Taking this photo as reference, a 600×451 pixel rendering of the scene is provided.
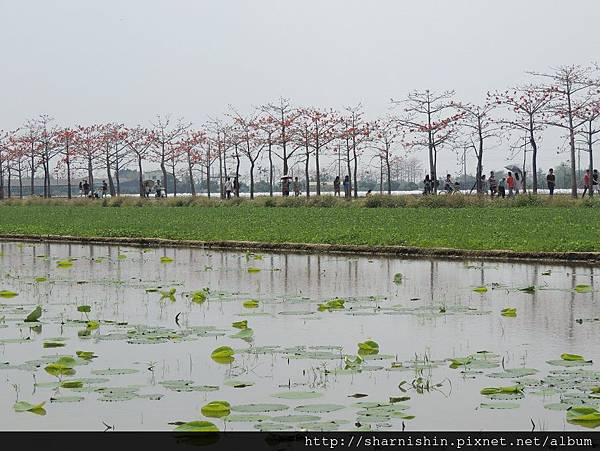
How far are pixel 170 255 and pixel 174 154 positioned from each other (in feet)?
198

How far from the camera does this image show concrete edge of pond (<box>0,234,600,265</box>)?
58.1 ft

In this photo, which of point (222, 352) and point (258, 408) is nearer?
point (258, 408)

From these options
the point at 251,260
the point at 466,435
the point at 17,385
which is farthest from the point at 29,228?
the point at 466,435

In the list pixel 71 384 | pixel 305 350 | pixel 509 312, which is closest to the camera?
→ pixel 71 384

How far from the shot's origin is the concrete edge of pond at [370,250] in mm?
17719

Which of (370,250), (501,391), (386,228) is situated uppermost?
(386,228)

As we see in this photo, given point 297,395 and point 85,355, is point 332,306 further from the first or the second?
point 297,395

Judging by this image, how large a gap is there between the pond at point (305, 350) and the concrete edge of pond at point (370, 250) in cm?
163

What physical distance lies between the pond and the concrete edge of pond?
5.35 ft

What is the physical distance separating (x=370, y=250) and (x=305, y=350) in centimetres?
1153

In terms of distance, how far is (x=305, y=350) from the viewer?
8.81m

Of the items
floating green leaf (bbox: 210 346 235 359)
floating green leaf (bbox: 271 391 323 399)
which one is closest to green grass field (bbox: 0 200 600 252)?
floating green leaf (bbox: 210 346 235 359)

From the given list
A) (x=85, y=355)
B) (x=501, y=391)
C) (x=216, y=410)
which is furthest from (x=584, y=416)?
(x=85, y=355)

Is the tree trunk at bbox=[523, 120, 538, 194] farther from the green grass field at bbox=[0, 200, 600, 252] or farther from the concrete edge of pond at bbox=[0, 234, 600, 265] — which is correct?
the concrete edge of pond at bbox=[0, 234, 600, 265]
